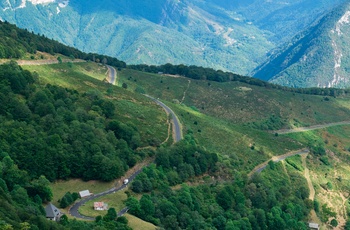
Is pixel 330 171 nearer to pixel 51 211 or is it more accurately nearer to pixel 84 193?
pixel 84 193

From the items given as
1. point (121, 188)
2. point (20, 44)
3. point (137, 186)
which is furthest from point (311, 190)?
point (20, 44)

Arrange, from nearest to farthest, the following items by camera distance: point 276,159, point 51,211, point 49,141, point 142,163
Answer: point 51,211
point 49,141
point 142,163
point 276,159

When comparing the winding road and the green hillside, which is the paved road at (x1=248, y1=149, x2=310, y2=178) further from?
the winding road

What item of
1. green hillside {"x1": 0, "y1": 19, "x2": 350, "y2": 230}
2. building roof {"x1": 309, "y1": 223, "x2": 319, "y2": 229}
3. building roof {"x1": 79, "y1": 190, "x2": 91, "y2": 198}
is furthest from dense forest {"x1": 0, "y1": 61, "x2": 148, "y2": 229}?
building roof {"x1": 309, "y1": 223, "x2": 319, "y2": 229}

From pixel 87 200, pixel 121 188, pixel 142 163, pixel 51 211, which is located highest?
pixel 142 163

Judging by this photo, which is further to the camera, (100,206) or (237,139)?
(237,139)

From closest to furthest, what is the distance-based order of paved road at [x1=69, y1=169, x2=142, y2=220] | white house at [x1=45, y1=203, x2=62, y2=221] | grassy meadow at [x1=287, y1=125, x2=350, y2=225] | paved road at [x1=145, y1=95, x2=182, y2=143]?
white house at [x1=45, y1=203, x2=62, y2=221] → paved road at [x1=69, y1=169, x2=142, y2=220] → paved road at [x1=145, y1=95, x2=182, y2=143] → grassy meadow at [x1=287, y1=125, x2=350, y2=225]

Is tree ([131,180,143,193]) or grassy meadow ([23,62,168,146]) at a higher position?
grassy meadow ([23,62,168,146])

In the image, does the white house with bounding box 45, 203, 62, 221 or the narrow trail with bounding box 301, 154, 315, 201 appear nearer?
the white house with bounding box 45, 203, 62, 221

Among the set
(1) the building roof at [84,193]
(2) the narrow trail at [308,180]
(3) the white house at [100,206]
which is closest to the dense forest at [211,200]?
(2) the narrow trail at [308,180]
